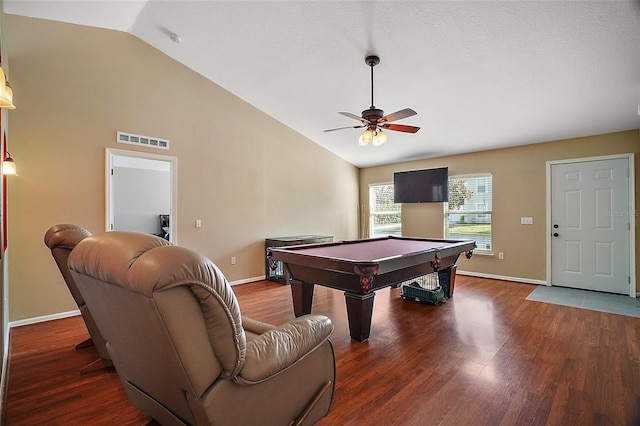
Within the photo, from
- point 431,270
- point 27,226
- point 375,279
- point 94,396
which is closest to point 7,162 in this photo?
point 27,226

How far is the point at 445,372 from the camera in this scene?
2332 millimetres

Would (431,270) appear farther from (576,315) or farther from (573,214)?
(573,214)

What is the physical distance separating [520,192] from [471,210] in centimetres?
87

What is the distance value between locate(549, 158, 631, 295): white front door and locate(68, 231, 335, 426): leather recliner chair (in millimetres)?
5276

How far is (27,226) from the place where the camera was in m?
3.42

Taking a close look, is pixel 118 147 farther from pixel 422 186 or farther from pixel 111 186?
pixel 422 186

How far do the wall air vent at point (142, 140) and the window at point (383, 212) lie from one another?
4831mm

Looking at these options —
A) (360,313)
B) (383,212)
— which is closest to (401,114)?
(360,313)

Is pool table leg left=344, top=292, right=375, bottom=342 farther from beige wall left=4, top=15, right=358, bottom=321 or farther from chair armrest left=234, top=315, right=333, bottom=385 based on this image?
beige wall left=4, top=15, right=358, bottom=321

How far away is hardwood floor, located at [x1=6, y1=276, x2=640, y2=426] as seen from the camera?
1.85 meters

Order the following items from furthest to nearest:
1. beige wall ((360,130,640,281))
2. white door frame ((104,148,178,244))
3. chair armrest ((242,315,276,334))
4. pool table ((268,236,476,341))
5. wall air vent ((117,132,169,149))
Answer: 1. beige wall ((360,130,640,281))
2. wall air vent ((117,132,169,149))
3. white door frame ((104,148,178,244))
4. pool table ((268,236,476,341))
5. chair armrest ((242,315,276,334))

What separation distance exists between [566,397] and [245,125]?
5.25 metres

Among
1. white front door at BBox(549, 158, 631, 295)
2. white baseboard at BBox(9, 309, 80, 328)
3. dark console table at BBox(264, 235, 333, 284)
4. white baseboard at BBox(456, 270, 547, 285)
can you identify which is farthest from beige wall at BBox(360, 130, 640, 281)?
white baseboard at BBox(9, 309, 80, 328)

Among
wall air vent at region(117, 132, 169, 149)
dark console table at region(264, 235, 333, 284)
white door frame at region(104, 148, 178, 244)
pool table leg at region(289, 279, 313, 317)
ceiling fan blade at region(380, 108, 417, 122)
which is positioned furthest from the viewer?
dark console table at region(264, 235, 333, 284)
